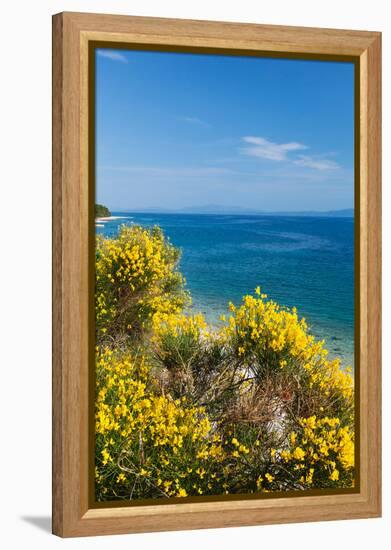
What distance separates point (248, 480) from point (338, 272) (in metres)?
1.35

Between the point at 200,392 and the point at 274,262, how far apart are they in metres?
0.89

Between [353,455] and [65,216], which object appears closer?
[65,216]

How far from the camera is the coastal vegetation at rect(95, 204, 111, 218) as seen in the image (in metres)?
6.17

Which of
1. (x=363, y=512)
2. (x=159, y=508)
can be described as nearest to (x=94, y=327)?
(x=159, y=508)

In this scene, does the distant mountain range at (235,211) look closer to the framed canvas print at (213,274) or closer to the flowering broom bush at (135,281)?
the framed canvas print at (213,274)

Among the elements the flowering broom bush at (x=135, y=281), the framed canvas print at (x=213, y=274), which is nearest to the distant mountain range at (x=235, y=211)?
the framed canvas print at (x=213, y=274)

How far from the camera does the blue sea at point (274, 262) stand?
→ 21.0ft

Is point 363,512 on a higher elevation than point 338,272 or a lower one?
lower

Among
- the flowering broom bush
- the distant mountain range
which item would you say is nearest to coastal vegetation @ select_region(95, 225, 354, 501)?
the flowering broom bush

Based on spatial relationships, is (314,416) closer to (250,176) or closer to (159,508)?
(159,508)

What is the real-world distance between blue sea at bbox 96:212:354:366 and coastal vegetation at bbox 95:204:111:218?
0.30 feet

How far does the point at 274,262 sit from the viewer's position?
21.4ft

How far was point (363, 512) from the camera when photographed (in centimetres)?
661

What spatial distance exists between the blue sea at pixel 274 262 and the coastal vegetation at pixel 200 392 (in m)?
0.07
